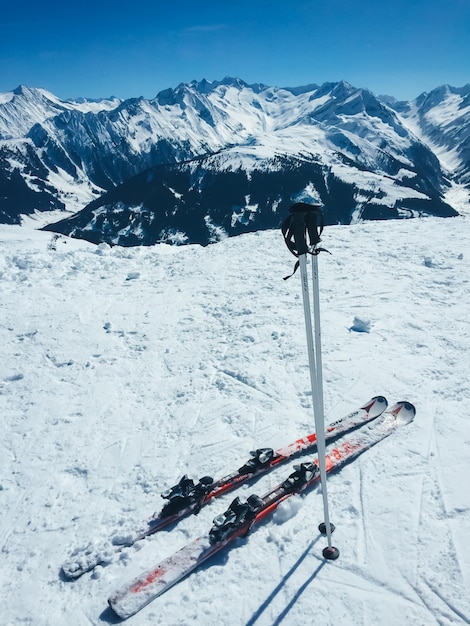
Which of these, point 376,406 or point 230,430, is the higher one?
point 376,406

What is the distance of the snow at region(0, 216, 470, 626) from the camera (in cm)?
652

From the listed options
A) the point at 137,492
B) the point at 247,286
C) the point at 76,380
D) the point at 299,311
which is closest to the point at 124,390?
the point at 76,380

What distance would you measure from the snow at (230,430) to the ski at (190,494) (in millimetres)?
184

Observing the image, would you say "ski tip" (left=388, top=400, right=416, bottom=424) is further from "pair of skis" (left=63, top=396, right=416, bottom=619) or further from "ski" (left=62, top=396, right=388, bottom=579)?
"ski" (left=62, top=396, right=388, bottom=579)

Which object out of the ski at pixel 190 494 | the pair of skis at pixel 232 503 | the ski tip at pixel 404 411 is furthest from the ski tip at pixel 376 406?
the ski at pixel 190 494

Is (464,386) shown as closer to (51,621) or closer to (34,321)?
(51,621)

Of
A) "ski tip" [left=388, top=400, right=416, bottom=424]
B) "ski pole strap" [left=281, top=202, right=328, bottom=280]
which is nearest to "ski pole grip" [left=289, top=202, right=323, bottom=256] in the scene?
"ski pole strap" [left=281, top=202, right=328, bottom=280]

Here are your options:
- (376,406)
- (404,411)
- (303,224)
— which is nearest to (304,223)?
(303,224)

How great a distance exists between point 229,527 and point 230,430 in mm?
3245

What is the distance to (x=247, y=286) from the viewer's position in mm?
19703

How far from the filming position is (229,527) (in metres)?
7.25

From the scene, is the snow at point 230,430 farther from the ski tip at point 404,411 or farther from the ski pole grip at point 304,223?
the ski pole grip at point 304,223

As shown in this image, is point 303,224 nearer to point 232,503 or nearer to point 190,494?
point 232,503

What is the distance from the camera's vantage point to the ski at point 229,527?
6445 mm
